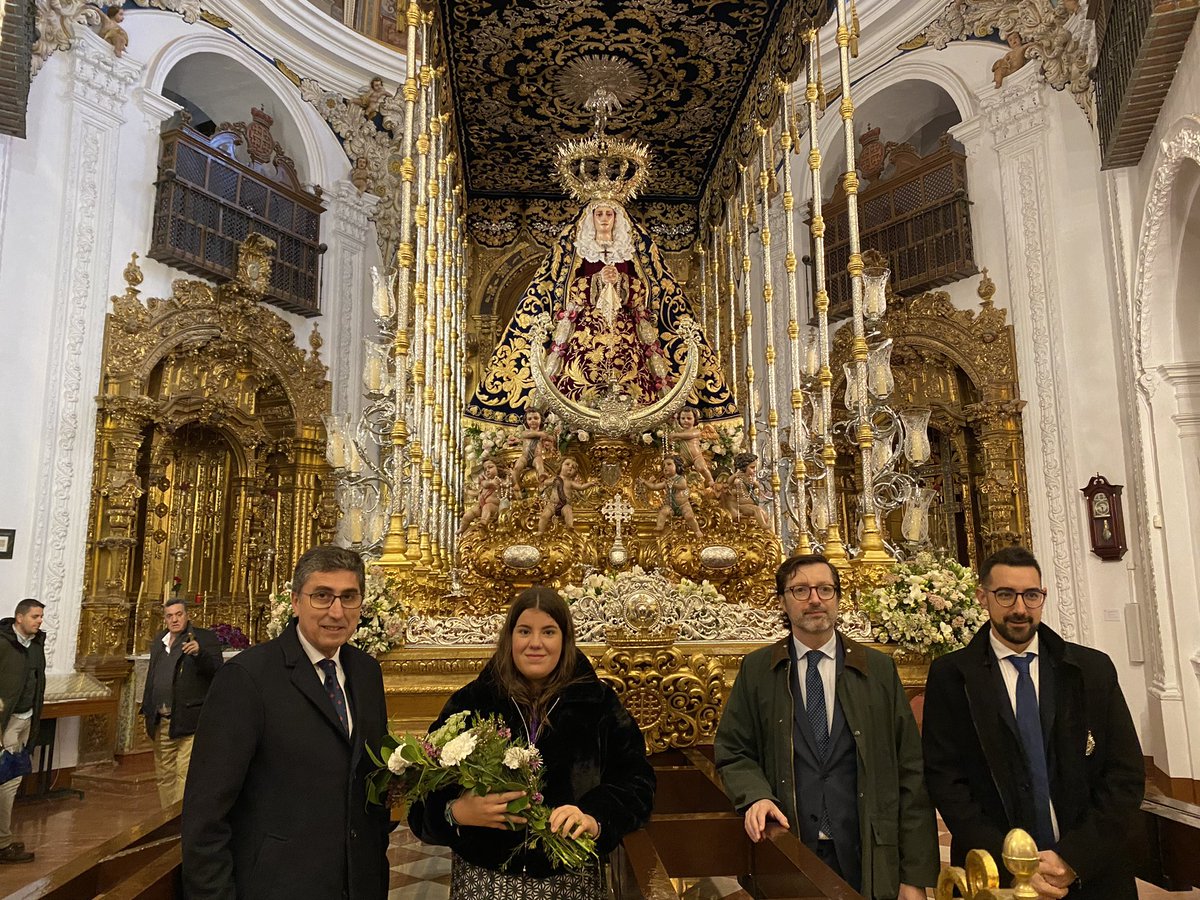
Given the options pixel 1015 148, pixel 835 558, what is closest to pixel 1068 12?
pixel 1015 148

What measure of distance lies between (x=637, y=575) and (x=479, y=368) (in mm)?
8894

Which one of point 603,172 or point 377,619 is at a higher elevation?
point 603,172

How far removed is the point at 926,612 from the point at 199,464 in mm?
9698

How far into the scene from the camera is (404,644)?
5492mm

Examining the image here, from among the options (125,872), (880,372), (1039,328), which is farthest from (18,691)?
(1039,328)

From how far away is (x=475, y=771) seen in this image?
2240 millimetres

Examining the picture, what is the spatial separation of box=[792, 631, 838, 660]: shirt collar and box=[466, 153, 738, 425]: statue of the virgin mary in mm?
5091

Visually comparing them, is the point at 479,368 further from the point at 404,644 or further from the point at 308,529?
the point at 404,644

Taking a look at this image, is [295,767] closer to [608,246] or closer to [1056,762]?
[1056,762]

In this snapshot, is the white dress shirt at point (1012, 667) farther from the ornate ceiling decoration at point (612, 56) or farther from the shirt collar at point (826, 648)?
the ornate ceiling decoration at point (612, 56)

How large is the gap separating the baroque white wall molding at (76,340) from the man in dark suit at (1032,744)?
29.9ft

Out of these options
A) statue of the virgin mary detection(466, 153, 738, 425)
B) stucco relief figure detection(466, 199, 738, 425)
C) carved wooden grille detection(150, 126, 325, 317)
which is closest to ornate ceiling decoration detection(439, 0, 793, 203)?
statue of the virgin mary detection(466, 153, 738, 425)

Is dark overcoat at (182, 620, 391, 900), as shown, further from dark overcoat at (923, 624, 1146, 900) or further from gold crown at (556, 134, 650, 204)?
gold crown at (556, 134, 650, 204)

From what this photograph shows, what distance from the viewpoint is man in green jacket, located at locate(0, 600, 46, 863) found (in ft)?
18.7
